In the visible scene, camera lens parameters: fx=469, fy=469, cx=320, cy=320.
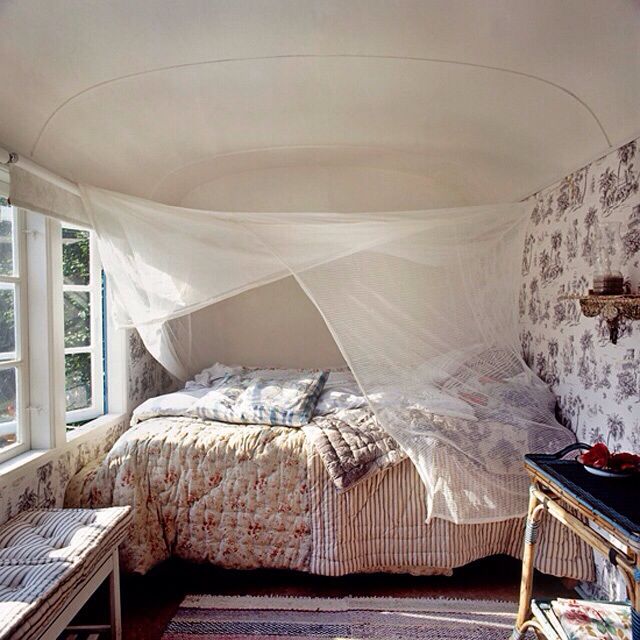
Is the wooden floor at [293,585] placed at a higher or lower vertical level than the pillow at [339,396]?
lower

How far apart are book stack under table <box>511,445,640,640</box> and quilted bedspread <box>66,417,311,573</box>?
0.93 metres

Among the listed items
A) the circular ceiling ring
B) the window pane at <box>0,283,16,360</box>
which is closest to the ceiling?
the circular ceiling ring

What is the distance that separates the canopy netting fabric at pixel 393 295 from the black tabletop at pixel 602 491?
0.41 metres

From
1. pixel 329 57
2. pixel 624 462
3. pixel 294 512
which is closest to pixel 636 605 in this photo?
pixel 624 462

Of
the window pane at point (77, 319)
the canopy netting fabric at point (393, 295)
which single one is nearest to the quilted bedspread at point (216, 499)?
the canopy netting fabric at point (393, 295)

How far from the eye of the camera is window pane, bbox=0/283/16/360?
1978 mm

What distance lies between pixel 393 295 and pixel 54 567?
5.14ft

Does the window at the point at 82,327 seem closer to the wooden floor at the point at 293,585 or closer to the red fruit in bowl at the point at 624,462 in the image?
the wooden floor at the point at 293,585

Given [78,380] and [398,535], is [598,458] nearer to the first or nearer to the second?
[398,535]

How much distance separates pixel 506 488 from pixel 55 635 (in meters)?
1.73

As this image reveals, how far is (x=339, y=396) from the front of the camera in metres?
2.69

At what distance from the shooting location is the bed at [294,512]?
2066mm

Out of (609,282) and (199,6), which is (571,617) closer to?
(609,282)

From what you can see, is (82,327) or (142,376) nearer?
(82,327)
